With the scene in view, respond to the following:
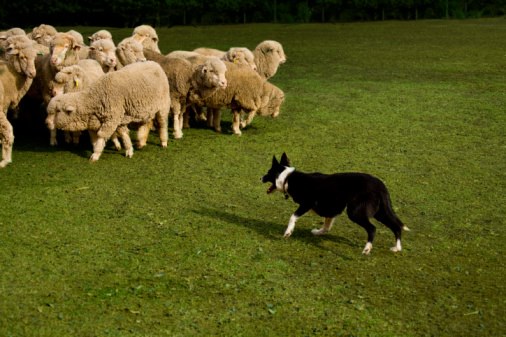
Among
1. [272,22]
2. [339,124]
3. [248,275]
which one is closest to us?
[248,275]

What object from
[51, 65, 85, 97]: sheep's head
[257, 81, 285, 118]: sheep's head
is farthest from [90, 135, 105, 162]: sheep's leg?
[257, 81, 285, 118]: sheep's head

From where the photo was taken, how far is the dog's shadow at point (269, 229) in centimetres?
770

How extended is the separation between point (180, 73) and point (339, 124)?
272 centimetres

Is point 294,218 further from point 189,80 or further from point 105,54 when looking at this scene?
point 105,54

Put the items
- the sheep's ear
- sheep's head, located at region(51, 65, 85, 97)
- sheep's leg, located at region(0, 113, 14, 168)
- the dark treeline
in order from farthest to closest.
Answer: the dark treeline < sheep's head, located at region(51, 65, 85, 97) < the sheep's ear < sheep's leg, located at region(0, 113, 14, 168)

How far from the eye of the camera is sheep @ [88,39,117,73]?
1168cm

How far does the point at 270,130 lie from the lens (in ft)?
41.4

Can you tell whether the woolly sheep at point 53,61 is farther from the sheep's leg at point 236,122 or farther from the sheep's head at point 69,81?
the sheep's leg at point 236,122

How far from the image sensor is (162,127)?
36.9 feet

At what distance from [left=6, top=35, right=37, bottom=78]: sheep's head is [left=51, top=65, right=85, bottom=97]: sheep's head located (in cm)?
36

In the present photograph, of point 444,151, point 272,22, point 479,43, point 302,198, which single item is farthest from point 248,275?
point 272,22

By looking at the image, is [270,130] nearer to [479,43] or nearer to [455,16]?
[479,43]

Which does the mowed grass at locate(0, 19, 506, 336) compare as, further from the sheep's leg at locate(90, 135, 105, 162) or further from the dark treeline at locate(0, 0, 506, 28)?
the dark treeline at locate(0, 0, 506, 28)

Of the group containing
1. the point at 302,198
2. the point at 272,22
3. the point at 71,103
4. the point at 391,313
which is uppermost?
the point at 272,22
